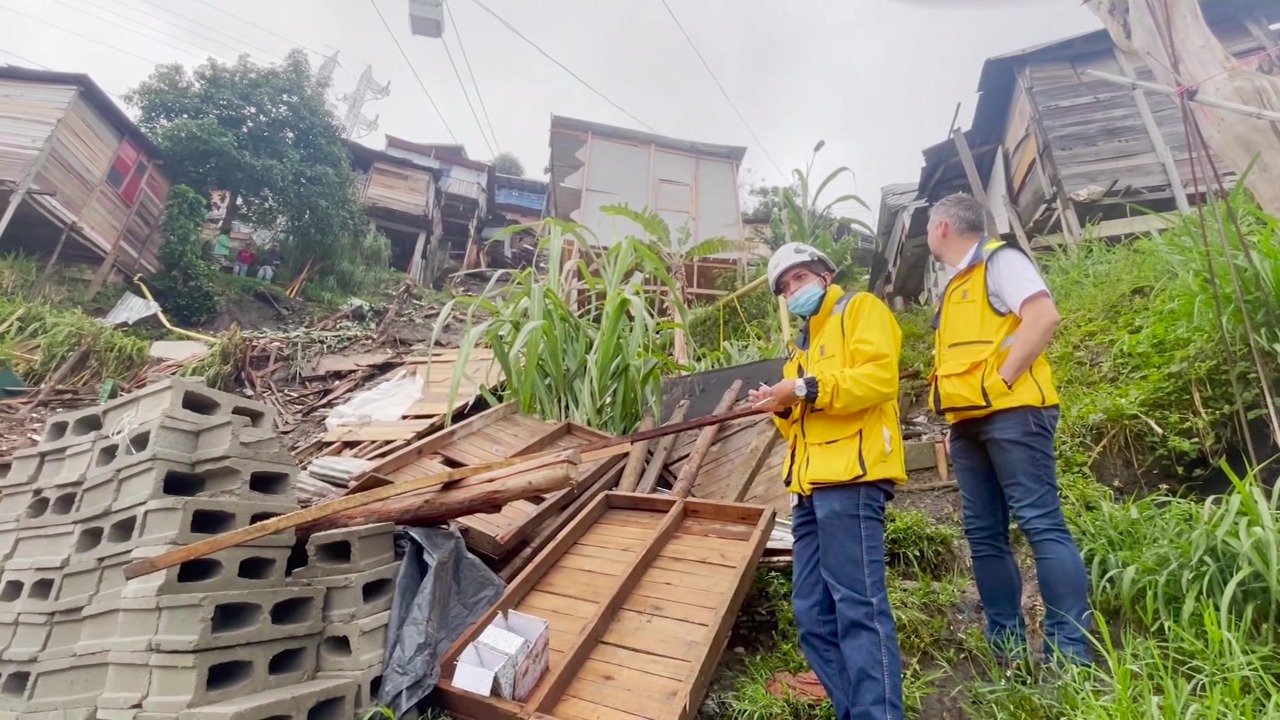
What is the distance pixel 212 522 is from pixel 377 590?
2.18ft

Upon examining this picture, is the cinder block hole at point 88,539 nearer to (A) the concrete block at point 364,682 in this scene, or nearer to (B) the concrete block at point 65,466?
(B) the concrete block at point 65,466

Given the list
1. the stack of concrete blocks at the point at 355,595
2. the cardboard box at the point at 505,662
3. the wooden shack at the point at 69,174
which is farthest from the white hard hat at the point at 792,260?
the wooden shack at the point at 69,174

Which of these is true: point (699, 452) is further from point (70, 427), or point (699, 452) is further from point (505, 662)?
point (70, 427)

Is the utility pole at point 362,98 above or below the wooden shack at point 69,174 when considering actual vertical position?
above

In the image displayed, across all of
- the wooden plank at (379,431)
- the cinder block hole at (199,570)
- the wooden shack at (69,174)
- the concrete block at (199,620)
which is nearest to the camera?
the concrete block at (199,620)

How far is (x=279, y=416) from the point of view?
6.98m

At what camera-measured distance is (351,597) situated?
90.9 inches

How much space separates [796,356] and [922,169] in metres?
9.27

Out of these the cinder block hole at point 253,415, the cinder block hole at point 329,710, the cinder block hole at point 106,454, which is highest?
the cinder block hole at point 253,415

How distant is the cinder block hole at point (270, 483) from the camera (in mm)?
2539

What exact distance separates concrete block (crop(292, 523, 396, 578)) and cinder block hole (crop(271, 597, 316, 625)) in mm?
97

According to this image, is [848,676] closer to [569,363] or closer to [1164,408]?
[1164,408]

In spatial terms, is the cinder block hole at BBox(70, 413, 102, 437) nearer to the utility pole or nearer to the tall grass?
the tall grass

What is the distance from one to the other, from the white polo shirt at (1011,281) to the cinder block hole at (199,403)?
304 centimetres
